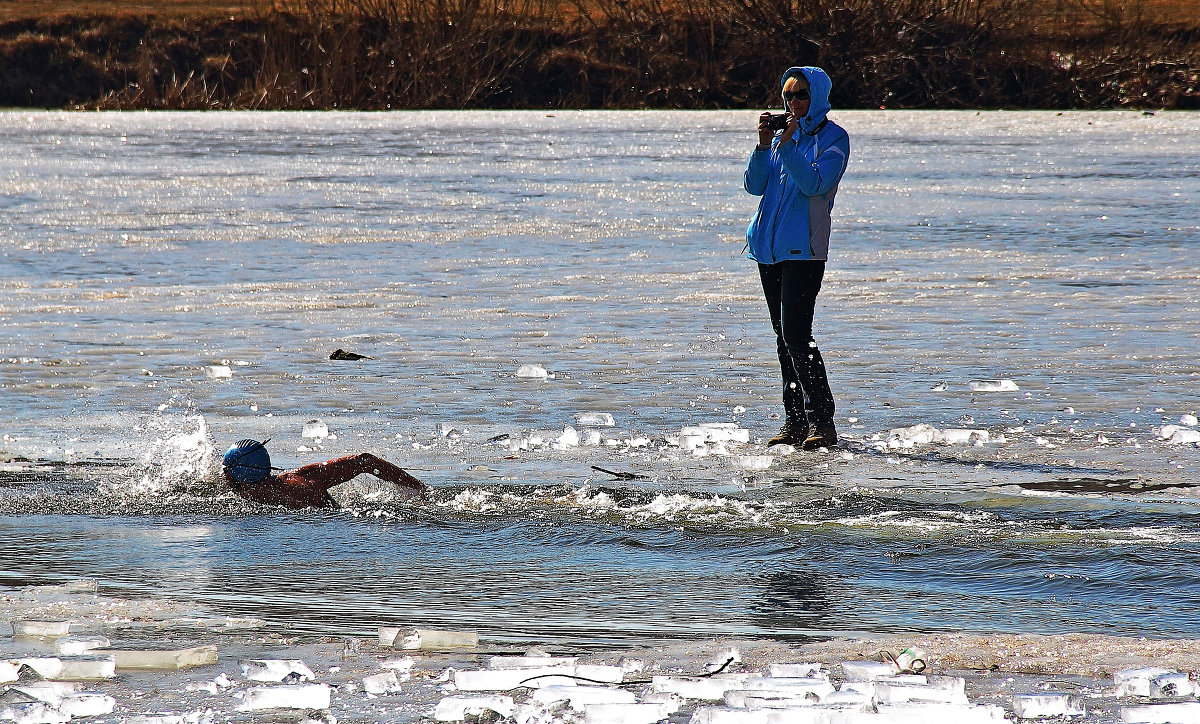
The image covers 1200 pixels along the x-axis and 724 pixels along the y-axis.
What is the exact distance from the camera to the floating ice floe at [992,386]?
27.6ft

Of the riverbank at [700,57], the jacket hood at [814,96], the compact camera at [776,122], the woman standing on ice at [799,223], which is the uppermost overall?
the jacket hood at [814,96]

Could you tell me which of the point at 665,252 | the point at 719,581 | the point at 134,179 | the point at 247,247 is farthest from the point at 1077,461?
the point at 134,179

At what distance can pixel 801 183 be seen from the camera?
22.5 ft

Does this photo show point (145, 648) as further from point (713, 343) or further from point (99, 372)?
point (713, 343)

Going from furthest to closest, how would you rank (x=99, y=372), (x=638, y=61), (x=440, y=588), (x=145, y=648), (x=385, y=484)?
(x=638, y=61)
(x=99, y=372)
(x=385, y=484)
(x=440, y=588)
(x=145, y=648)

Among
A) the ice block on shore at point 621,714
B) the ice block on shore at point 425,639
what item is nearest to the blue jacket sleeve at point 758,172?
the ice block on shore at point 425,639

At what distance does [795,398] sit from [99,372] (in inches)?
158

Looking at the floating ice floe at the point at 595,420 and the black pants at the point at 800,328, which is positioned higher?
the black pants at the point at 800,328

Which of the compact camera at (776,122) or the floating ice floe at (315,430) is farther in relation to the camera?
the floating ice floe at (315,430)

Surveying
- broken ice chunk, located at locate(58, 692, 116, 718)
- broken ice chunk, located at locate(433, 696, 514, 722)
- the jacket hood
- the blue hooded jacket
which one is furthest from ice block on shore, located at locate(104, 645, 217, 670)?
the jacket hood

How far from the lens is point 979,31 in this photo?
51.1 metres

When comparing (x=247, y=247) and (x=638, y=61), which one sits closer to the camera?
(x=247, y=247)

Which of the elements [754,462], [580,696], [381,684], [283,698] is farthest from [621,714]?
[754,462]

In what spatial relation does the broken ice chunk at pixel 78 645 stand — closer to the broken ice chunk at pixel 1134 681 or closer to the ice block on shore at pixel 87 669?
the ice block on shore at pixel 87 669
